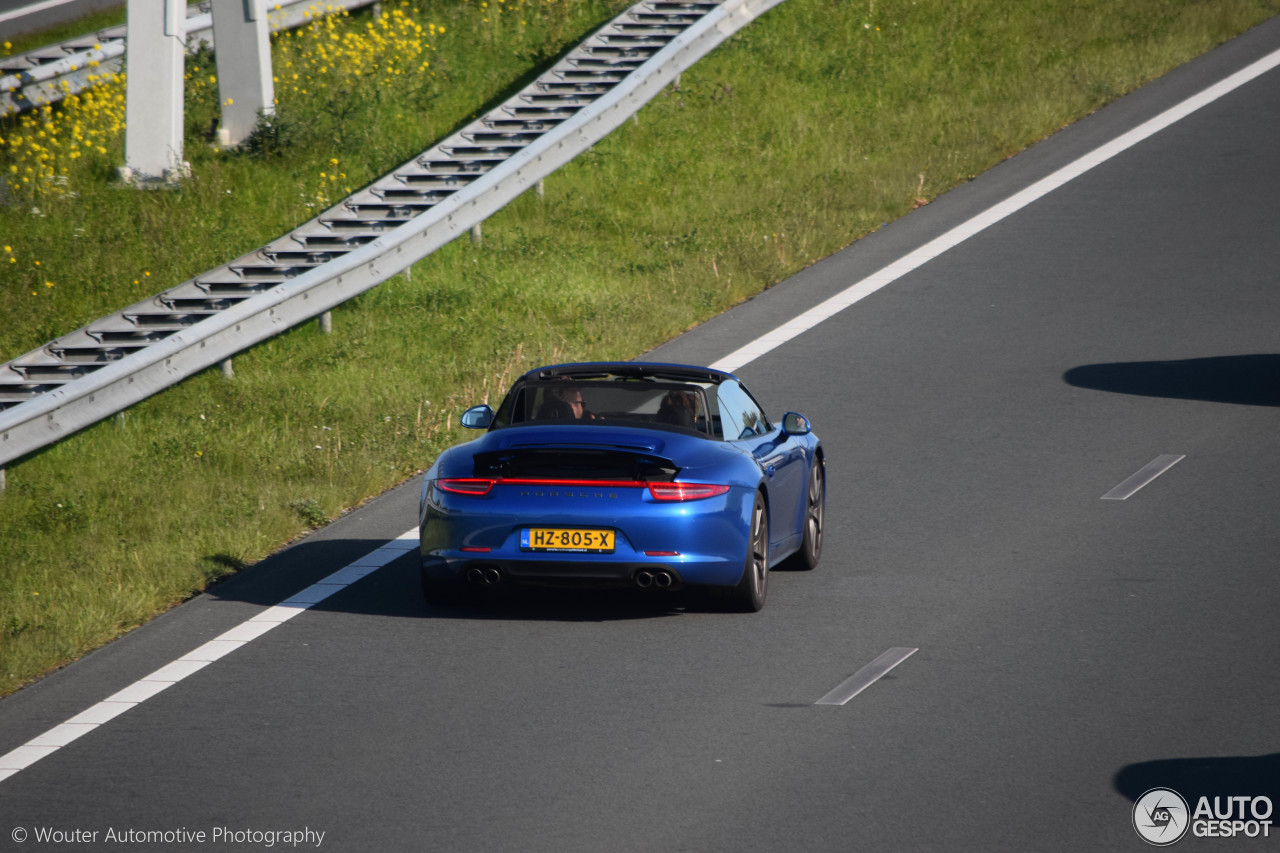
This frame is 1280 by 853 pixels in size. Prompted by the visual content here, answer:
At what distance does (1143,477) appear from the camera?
12406 mm

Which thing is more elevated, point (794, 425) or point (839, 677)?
point (794, 425)

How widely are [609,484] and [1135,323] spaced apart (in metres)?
9.34

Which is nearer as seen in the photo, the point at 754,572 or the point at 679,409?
the point at 754,572

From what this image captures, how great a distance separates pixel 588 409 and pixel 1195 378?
22.8 ft

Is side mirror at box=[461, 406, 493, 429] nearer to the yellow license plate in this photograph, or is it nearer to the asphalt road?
the asphalt road

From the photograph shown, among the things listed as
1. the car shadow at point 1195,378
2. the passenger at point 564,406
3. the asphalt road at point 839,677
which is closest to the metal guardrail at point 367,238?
the asphalt road at point 839,677

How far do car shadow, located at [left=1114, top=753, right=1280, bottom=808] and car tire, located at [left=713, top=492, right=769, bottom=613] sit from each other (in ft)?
9.08

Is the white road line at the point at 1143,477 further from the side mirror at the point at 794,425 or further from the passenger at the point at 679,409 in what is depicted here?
the passenger at the point at 679,409

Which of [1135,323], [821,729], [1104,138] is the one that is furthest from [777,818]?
[1104,138]

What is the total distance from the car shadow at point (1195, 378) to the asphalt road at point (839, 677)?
41 mm

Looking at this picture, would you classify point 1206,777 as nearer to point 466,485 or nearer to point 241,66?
point 466,485

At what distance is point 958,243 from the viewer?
20.0 meters

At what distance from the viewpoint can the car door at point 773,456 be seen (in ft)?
32.8

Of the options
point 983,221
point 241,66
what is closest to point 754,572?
point 983,221
